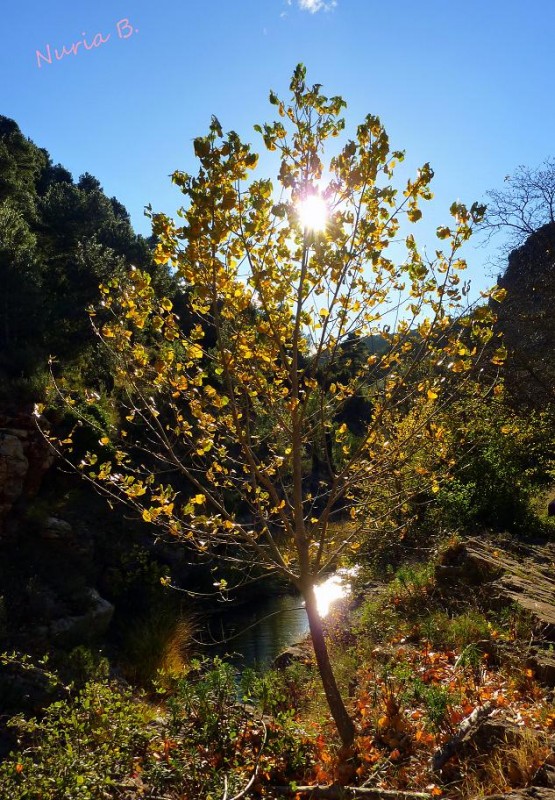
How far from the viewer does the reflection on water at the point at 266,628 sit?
1073 centimetres

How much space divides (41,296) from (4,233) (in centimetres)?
262

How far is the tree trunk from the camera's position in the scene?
3854 millimetres

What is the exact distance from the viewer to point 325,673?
12.6ft

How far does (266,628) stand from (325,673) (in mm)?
10536

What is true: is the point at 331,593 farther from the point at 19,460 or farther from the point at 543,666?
the point at 19,460

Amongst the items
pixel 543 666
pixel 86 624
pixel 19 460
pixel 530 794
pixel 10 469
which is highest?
pixel 19 460

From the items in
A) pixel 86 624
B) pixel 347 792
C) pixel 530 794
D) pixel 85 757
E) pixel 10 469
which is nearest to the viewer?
pixel 530 794

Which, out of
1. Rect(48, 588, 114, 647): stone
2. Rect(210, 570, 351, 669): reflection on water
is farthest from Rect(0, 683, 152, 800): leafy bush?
Rect(48, 588, 114, 647): stone

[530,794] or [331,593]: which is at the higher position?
[530,794]

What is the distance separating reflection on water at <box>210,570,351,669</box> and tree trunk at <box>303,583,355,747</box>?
5361 mm

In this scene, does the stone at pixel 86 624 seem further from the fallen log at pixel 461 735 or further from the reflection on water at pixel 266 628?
the fallen log at pixel 461 735

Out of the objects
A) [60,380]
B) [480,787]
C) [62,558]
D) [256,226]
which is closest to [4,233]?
[60,380]

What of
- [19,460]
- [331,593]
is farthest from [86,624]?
[331,593]

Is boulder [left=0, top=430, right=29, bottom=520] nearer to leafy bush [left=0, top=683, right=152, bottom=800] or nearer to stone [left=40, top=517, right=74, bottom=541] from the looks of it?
stone [left=40, top=517, right=74, bottom=541]
